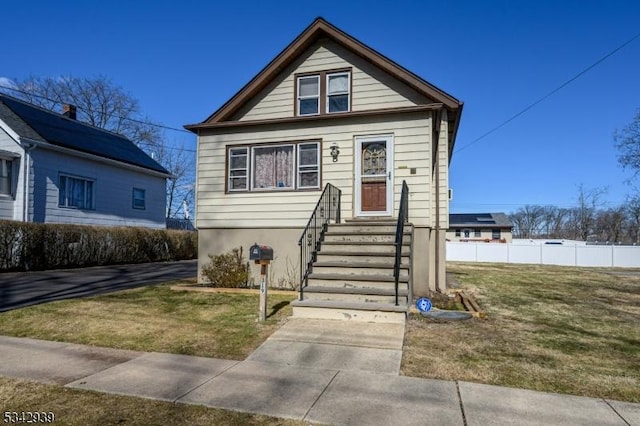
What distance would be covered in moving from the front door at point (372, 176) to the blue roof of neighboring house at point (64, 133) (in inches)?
531

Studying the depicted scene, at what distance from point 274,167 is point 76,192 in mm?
11973

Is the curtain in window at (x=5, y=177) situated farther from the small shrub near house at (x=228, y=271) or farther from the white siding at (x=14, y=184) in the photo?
the small shrub near house at (x=228, y=271)

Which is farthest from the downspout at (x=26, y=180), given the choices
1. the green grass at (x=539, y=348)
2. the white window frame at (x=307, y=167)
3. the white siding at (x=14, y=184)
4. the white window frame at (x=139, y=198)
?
the green grass at (x=539, y=348)

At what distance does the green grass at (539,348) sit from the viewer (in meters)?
4.47

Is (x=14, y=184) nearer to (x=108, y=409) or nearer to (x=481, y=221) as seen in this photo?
(x=108, y=409)

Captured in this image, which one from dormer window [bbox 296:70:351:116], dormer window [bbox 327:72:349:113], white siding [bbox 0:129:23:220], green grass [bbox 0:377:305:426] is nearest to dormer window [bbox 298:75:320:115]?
dormer window [bbox 296:70:351:116]

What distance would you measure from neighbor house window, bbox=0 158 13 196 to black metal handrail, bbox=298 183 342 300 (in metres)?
13.0

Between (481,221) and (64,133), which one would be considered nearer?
(64,133)

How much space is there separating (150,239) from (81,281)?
25.6 ft

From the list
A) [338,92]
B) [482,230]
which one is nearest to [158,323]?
[338,92]

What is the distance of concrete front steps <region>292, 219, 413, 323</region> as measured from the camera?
267 inches

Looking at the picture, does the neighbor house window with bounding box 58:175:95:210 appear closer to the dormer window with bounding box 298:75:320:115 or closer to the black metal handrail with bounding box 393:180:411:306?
the dormer window with bounding box 298:75:320:115

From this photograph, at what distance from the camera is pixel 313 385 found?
434cm

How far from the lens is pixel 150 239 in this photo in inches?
760
